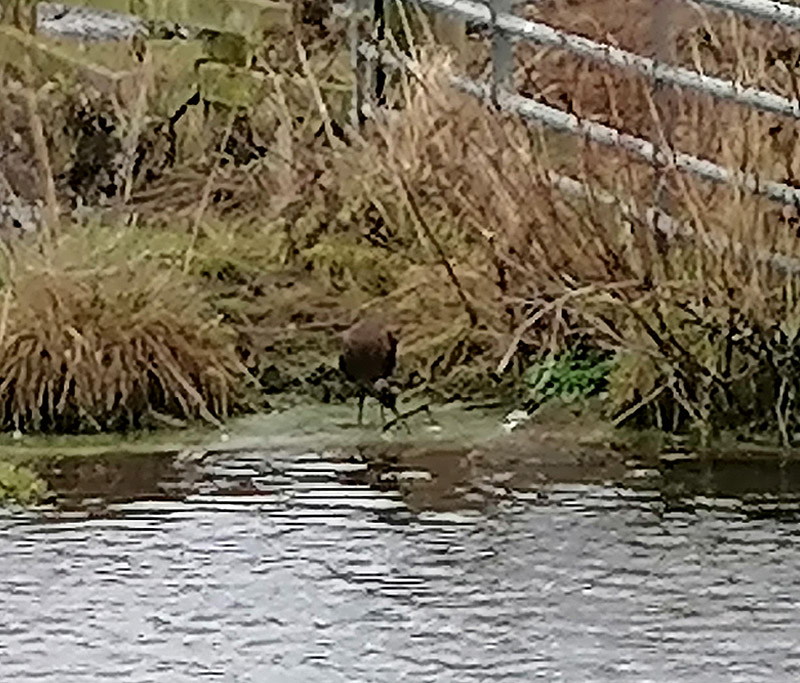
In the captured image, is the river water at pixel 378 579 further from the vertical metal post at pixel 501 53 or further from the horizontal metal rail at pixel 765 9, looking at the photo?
the vertical metal post at pixel 501 53

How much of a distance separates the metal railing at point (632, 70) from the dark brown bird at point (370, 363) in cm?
66

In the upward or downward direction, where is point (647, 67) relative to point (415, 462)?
upward

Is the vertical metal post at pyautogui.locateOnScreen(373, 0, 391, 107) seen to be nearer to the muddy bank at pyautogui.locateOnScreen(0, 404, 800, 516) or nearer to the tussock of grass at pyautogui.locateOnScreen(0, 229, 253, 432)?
the tussock of grass at pyautogui.locateOnScreen(0, 229, 253, 432)

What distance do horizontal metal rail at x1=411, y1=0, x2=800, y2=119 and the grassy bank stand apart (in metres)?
0.12

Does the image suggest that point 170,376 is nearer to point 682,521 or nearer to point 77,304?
point 77,304

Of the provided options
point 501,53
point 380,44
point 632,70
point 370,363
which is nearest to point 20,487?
point 370,363

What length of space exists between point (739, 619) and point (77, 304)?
7.85 ft

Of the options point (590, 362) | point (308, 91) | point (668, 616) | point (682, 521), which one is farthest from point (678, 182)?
point (308, 91)

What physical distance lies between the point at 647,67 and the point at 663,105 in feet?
0.98

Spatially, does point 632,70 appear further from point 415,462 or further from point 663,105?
point 415,462

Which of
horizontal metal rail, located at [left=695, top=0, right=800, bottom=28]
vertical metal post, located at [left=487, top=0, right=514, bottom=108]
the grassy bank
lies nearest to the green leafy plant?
the grassy bank

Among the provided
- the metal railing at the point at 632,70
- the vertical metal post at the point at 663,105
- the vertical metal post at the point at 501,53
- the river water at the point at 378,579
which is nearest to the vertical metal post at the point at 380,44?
the metal railing at the point at 632,70

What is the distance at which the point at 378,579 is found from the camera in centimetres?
555

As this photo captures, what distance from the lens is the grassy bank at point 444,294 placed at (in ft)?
22.2
